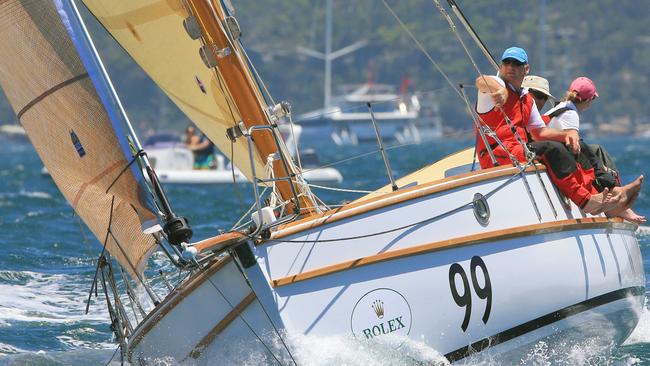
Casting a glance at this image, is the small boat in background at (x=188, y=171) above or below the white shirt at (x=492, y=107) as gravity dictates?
above

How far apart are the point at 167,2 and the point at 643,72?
8543cm

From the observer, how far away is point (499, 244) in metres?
6.08

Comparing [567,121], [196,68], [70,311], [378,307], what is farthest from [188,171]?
[378,307]

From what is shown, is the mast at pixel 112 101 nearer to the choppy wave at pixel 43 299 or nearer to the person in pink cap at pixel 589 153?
the person in pink cap at pixel 589 153

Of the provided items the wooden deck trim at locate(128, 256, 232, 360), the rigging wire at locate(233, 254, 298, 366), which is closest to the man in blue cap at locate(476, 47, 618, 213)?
the rigging wire at locate(233, 254, 298, 366)

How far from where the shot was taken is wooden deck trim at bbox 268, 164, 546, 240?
5840mm

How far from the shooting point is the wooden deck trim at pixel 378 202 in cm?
584

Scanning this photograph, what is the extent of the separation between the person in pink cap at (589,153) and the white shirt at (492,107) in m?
0.16

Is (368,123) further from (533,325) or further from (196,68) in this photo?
(533,325)

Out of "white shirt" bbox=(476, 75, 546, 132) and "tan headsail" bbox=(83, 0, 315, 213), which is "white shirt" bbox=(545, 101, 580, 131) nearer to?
"white shirt" bbox=(476, 75, 546, 132)

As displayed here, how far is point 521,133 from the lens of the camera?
669cm

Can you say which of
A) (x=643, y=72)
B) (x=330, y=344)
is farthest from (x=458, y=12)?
(x=643, y=72)

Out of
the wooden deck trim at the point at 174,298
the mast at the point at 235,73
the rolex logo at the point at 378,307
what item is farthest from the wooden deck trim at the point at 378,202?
the mast at the point at 235,73

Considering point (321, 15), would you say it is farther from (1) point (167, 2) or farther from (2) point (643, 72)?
(1) point (167, 2)
